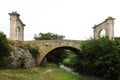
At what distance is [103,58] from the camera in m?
40.1

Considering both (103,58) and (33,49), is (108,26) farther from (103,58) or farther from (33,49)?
(33,49)

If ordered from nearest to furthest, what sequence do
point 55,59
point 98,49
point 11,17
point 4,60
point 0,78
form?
1. point 0,78
2. point 4,60
3. point 98,49
4. point 11,17
5. point 55,59

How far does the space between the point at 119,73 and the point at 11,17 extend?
1994 centimetres

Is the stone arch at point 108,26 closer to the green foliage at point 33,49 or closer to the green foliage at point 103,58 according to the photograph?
the green foliage at point 103,58

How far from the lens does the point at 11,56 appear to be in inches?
1491

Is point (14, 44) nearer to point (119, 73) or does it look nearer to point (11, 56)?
point (11, 56)

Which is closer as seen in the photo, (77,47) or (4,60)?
(4,60)

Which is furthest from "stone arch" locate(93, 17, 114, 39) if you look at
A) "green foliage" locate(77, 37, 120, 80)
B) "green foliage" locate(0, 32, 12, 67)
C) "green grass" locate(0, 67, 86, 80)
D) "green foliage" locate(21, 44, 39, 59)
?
"green foliage" locate(0, 32, 12, 67)

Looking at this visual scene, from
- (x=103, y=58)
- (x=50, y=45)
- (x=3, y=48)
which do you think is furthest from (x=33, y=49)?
(x=3, y=48)

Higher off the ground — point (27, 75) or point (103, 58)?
point (103, 58)

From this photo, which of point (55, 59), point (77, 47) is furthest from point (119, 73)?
point (55, 59)

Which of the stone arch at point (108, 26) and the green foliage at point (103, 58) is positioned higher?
the stone arch at point (108, 26)

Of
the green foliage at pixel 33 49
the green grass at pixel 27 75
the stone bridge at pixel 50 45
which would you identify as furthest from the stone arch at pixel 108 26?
the green grass at pixel 27 75

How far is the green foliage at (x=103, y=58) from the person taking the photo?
38.7 meters
